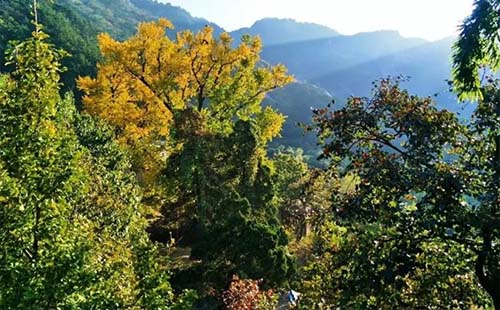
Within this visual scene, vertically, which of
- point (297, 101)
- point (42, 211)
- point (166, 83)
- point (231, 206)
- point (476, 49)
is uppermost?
point (476, 49)

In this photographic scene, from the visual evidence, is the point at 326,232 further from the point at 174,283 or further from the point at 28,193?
the point at 174,283

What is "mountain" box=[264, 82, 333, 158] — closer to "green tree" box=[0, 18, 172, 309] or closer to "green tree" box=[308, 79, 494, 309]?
"green tree" box=[308, 79, 494, 309]

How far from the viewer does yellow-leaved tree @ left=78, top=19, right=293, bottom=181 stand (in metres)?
22.5

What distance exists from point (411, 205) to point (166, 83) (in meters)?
18.4

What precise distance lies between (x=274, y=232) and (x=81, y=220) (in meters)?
7.86

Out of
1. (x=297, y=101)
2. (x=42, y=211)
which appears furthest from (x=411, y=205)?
(x=297, y=101)

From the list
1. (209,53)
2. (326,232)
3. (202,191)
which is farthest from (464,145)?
(209,53)

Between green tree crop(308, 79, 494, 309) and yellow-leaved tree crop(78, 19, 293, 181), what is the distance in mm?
16340

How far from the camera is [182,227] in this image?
20.0 metres

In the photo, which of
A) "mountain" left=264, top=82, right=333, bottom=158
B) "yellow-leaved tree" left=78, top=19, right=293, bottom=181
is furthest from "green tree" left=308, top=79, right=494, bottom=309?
"mountain" left=264, top=82, right=333, bottom=158

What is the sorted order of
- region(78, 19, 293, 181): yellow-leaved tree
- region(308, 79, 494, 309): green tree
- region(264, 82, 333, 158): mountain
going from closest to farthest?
region(308, 79, 494, 309): green tree, region(78, 19, 293, 181): yellow-leaved tree, region(264, 82, 333, 158): mountain

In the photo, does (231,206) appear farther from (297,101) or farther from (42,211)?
(297,101)

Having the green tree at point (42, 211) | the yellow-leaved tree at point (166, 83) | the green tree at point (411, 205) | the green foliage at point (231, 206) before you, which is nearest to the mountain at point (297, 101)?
the yellow-leaved tree at point (166, 83)

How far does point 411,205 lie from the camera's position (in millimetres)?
5770
